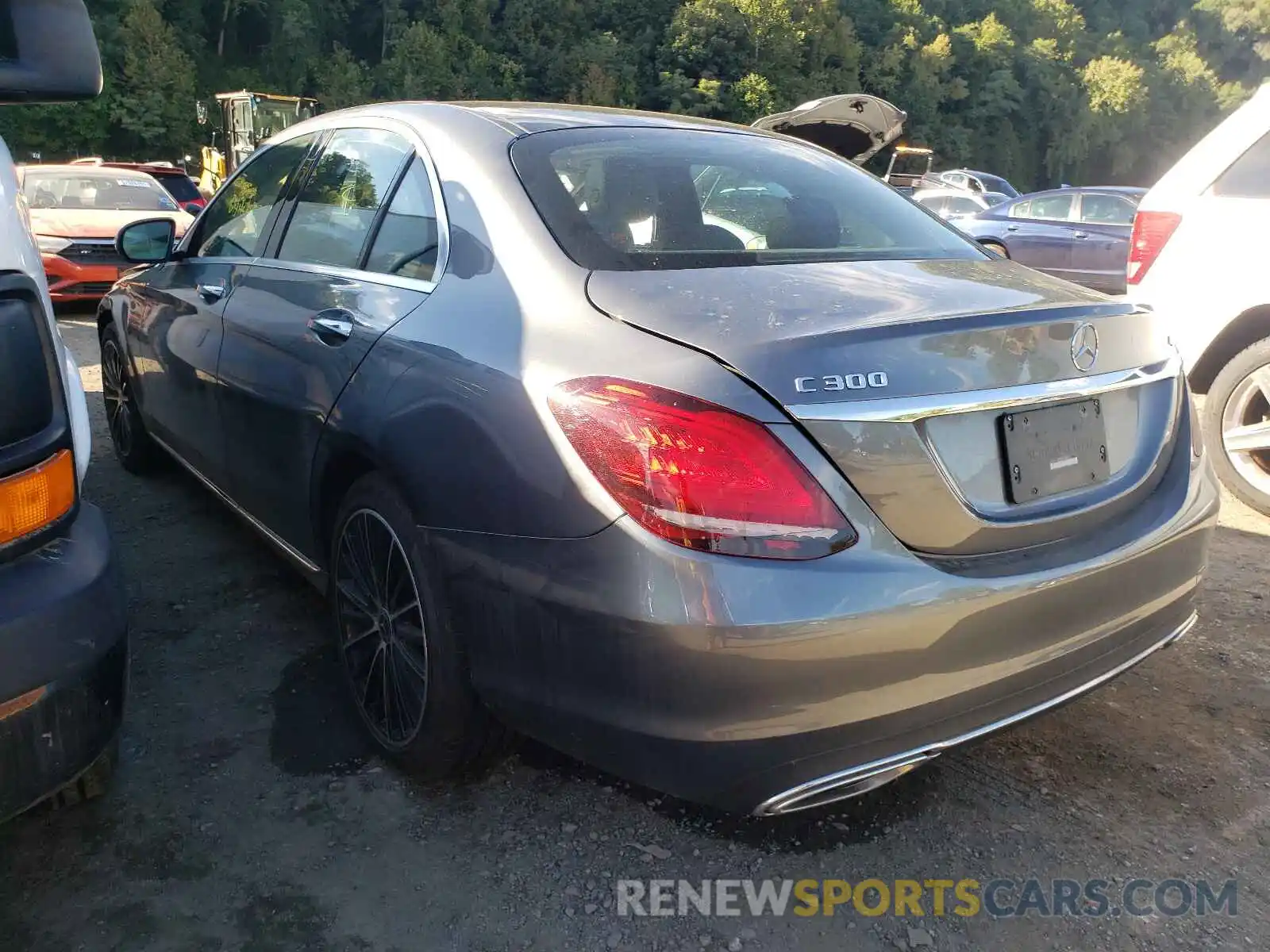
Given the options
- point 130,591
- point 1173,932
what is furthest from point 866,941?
point 130,591

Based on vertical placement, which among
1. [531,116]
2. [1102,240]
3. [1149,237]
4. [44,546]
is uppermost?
[531,116]

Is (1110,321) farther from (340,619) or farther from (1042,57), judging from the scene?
(1042,57)

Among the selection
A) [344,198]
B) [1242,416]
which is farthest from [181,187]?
[1242,416]

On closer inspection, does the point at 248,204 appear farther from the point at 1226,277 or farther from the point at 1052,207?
the point at 1052,207

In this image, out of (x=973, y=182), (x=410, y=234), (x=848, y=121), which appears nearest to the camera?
(x=410, y=234)

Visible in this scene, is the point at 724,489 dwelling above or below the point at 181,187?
above

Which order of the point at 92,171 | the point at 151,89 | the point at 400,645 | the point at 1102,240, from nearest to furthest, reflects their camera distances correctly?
the point at 400,645
the point at 92,171
the point at 1102,240
the point at 151,89

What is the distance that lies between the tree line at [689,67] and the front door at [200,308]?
2969cm

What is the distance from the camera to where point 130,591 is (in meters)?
3.43

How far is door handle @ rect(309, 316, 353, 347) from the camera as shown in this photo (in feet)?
8.07

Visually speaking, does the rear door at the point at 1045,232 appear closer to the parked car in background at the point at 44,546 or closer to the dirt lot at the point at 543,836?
the dirt lot at the point at 543,836

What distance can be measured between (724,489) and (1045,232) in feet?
38.0

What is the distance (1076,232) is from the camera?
11.5 metres

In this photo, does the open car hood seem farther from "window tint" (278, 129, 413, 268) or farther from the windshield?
"window tint" (278, 129, 413, 268)
